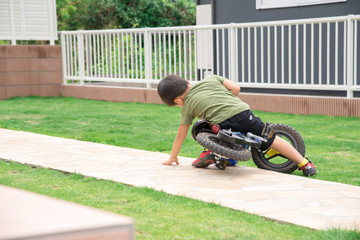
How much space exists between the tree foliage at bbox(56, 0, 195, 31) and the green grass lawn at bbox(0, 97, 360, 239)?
11296mm

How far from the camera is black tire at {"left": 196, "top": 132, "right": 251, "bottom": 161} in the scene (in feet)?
14.7

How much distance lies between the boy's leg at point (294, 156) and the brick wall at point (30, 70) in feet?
29.8

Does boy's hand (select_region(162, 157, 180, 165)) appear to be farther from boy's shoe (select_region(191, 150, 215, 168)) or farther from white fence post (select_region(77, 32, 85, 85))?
white fence post (select_region(77, 32, 85, 85))

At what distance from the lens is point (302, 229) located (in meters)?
3.08

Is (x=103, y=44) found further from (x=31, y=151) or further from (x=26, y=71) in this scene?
(x=31, y=151)

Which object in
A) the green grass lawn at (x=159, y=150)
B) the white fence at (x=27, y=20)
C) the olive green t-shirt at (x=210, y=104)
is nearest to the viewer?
the green grass lawn at (x=159, y=150)

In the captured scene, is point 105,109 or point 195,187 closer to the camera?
point 195,187

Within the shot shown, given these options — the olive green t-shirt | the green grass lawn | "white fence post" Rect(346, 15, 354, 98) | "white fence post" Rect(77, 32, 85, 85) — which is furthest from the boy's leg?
"white fence post" Rect(77, 32, 85, 85)

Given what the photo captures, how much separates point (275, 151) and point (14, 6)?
9.71 meters

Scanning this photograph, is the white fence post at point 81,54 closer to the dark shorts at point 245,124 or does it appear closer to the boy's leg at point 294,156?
the dark shorts at point 245,124

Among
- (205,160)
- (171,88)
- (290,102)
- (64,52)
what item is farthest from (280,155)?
(64,52)

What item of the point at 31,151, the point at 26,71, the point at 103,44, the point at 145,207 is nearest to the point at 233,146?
the point at 145,207

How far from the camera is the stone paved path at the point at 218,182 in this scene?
346 centimetres

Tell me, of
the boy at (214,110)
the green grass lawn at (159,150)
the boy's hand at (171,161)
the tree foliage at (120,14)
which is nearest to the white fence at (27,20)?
the green grass lawn at (159,150)
